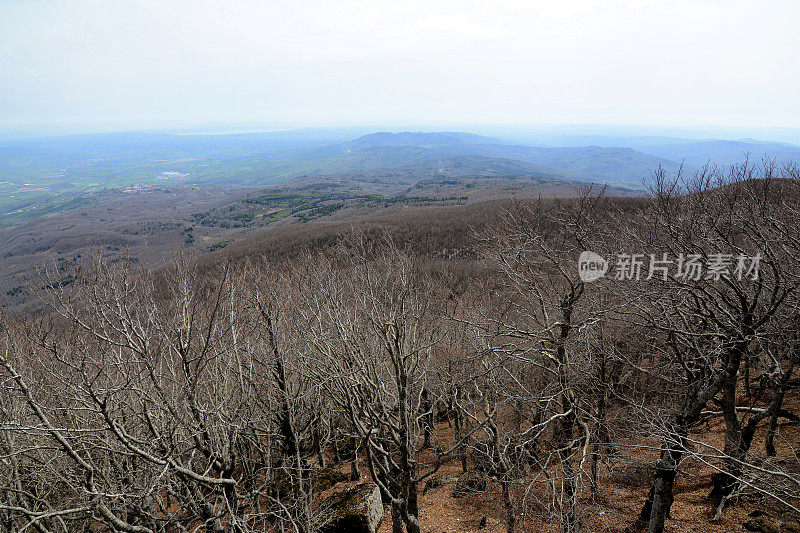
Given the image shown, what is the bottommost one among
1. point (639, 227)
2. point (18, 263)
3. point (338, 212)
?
point (18, 263)

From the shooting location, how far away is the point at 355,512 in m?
11.3

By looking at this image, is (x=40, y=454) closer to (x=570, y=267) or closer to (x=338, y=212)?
(x=570, y=267)

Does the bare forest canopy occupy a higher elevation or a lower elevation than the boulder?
higher

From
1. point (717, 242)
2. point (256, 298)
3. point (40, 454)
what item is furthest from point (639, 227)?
point (40, 454)

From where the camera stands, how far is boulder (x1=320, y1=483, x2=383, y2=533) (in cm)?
1109

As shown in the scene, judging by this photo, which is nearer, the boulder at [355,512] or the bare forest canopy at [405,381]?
the bare forest canopy at [405,381]

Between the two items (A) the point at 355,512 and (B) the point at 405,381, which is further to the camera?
(A) the point at 355,512

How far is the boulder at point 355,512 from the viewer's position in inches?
437

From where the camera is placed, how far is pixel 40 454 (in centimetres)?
912

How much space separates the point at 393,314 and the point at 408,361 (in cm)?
198

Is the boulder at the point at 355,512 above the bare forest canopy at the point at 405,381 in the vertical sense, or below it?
below

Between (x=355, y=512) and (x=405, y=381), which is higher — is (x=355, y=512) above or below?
below

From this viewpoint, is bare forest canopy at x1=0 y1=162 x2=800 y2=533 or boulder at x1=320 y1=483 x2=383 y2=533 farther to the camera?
boulder at x1=320 y1=483 x2=383 y2=533

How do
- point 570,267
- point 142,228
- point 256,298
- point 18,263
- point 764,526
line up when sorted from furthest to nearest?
point 142,228
point 18,263
point 256,298
point 570,267
point 764,526
